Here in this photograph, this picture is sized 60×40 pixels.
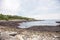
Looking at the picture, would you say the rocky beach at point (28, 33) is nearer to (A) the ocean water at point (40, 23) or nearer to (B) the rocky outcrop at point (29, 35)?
(B) the rocky outcrop at point (29, 35)

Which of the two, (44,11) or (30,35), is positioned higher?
(44,11)

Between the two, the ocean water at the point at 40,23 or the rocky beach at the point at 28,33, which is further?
the ocean water at the point at 40,23

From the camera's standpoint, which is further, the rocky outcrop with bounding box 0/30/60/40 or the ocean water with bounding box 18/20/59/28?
the ocean water with bounding box 18/20/59/28

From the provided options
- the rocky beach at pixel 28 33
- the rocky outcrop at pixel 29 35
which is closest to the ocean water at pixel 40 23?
the rocky beach at pixel 28 33

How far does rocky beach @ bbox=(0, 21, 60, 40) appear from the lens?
10.5 ft

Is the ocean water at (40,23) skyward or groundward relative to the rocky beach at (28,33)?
skyward

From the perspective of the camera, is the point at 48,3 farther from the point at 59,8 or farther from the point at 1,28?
the point at 1,28

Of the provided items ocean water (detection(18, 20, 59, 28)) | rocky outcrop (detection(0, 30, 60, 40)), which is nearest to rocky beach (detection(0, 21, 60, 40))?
rocky outcrop (detection(0, 30, 60, 40))

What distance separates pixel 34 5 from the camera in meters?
3.42

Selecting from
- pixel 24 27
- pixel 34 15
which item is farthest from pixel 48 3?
pixel 24 27

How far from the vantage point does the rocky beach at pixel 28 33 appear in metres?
3.20

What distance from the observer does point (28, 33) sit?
10.6 ft

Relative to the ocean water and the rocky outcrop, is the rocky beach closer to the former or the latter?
the rocky outcrop

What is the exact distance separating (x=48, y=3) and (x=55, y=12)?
0.23 metres
